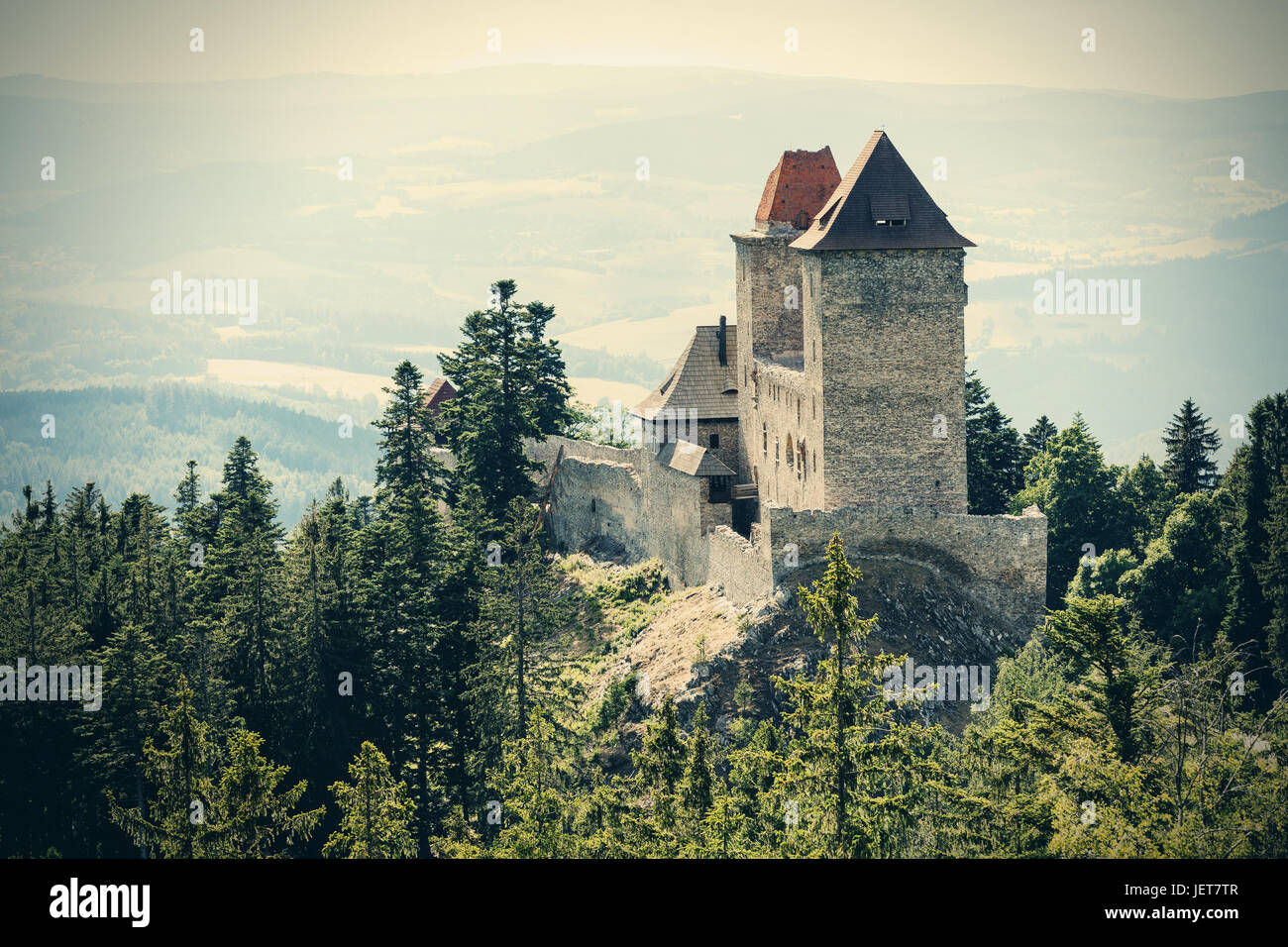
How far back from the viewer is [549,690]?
4894 cm

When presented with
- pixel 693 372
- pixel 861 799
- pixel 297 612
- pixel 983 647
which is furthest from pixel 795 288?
pixel 861 799

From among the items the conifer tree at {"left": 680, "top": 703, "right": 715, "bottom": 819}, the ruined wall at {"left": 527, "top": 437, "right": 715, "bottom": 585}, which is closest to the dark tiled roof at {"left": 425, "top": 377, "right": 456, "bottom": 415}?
the ruined wall at {"left": 527, "top": 437, "right": 715, "bottom": 585}

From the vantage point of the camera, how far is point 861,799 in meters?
32.0

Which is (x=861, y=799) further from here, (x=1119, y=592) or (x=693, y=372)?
(x=693, y=372)

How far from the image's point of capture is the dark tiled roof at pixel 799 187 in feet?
179

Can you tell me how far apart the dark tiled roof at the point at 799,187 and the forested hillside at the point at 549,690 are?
12.2 meters

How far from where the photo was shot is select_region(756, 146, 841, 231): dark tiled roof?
2146 inches

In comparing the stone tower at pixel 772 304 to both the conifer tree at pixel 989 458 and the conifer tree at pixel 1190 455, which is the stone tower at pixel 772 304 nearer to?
the conifer tree at pixel 989 458

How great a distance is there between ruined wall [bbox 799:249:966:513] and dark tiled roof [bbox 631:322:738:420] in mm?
9443

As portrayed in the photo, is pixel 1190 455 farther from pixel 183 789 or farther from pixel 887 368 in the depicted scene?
pixel 183 789

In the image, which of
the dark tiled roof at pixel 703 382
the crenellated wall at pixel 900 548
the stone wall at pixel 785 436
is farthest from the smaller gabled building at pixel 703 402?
the crenellated wall at pixel 900 548

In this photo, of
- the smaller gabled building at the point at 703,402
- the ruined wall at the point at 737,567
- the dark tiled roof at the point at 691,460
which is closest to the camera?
the ruined wall at the point at 737,567

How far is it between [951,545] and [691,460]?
10.0m
